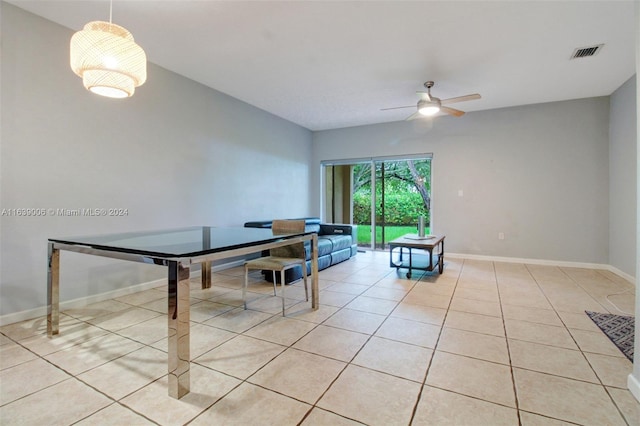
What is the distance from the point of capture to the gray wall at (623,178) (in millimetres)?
3787

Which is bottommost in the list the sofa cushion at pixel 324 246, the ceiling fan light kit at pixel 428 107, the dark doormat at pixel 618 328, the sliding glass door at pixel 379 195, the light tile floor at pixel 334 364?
the light tile floor at pixel 334 364

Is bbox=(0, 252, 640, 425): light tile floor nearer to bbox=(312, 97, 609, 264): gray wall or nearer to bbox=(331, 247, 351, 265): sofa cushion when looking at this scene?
bbox=(331, 247, 351, 265): sofa cushion

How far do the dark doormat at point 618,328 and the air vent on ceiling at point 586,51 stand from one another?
2.78 metres

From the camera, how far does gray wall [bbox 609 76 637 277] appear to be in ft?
12.4

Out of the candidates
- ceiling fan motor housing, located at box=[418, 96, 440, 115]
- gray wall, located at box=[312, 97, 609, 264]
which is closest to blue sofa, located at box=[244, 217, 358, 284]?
gray wall, located at box=[312, 97, 609, 264]

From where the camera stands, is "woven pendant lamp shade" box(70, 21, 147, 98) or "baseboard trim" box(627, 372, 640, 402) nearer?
"baseboard trim" box(627, 372, 640, 402)

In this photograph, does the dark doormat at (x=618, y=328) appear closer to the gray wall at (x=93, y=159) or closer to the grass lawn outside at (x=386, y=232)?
the grass lawn outside at (x=386, y=232)

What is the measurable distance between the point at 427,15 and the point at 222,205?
3509mm

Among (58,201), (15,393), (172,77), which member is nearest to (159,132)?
(172,77)

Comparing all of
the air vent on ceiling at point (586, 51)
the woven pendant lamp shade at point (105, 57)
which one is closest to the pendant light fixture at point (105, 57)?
the woven pendant lamp shade at point (105, 57)

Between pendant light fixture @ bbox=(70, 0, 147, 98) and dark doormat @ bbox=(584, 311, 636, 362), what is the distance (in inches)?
146

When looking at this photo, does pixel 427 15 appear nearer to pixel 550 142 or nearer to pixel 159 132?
pixel 159 132

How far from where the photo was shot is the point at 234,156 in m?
4.71

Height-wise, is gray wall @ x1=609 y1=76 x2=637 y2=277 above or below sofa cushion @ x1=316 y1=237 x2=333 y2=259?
above
